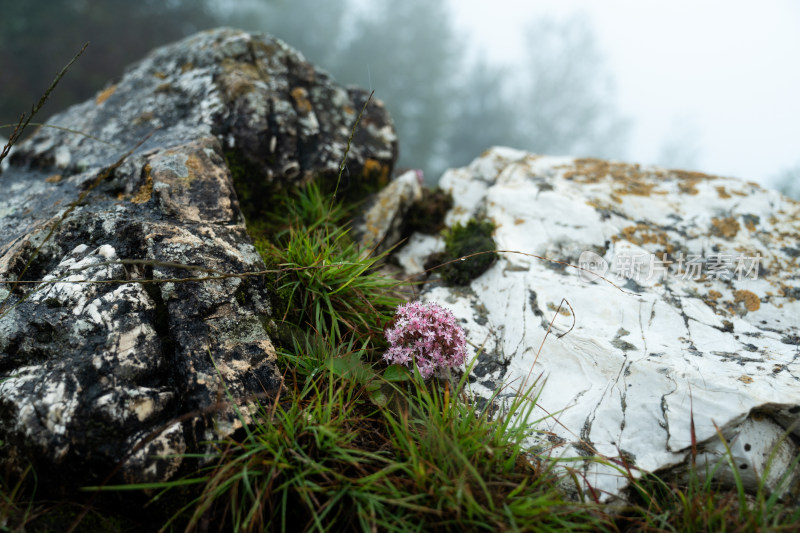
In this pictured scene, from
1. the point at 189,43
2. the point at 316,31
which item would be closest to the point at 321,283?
the point at 189,43

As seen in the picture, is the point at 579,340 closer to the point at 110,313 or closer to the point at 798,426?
the point at 798,426

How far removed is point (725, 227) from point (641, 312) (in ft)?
4.80

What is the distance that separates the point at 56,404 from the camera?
172cm

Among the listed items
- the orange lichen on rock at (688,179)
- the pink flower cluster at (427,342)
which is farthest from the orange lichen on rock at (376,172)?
the orange lichen on rock at (688,179)

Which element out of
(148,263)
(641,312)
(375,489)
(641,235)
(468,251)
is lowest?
(375,489)

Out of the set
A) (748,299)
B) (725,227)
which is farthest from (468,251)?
(725,227)

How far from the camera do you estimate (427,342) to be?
238cm

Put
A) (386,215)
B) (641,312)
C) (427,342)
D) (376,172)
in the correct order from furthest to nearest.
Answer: (376,172) → (386,215) → (641,312) → (427,342)

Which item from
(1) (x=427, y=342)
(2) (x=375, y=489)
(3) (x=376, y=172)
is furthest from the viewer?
(3) (x=376, y=172)

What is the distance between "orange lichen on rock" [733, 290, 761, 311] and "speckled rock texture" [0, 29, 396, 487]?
3.28 meters

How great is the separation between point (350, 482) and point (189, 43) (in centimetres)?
465

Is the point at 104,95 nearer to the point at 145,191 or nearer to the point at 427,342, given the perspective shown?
the point at 145,191

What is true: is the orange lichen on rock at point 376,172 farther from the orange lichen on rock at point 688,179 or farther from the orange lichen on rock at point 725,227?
the orange lichen on rock at point 725,227

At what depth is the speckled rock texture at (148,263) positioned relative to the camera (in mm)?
1733
